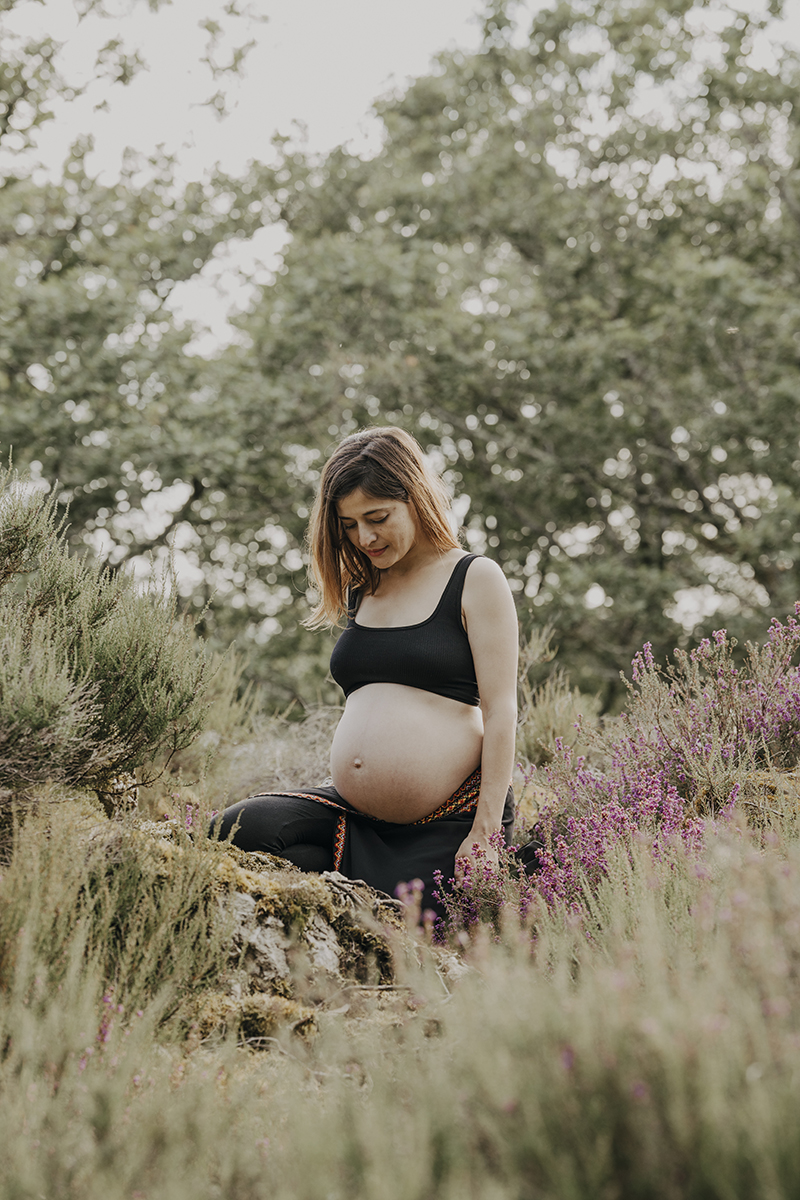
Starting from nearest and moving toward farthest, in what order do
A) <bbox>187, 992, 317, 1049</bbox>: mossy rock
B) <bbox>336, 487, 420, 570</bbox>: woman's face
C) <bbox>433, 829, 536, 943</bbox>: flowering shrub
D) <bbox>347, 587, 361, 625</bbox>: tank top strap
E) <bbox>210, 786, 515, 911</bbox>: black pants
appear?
<bbox>187, 992, 317, 1049</bbox>: mossy rock → <bbox>433, 829, 536, 943</bbox>: flowering shrub → <bbox>210, 786, 515, 911</bbox>: black pants → <bbox>336, 487, 420, 570</bbox>: woman's face → <bbox>347, 587, 361, 625</bbox>: tank top strap

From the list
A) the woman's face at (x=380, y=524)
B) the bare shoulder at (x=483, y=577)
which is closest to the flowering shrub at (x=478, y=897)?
the bare shoulder at (x=483, y=577)

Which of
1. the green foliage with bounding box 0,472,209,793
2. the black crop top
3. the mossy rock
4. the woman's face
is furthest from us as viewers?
the woman's face

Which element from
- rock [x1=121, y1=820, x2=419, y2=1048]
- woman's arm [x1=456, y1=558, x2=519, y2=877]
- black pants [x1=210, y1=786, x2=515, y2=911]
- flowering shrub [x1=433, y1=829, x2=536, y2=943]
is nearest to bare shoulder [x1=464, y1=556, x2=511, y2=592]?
woman's arm [x1=456, y1=558, x2=519, y2=877]

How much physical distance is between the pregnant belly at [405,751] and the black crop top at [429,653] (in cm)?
4

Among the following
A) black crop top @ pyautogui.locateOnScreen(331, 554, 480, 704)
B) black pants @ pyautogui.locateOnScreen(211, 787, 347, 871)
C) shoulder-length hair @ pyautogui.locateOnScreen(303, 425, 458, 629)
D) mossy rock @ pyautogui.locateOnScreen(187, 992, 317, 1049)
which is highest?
shoulder-length hair @ pyautogui.locateOnScreen(303, 425, 458, 629)

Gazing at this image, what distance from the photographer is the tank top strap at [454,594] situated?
303cm

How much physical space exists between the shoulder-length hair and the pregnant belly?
0.56 metres

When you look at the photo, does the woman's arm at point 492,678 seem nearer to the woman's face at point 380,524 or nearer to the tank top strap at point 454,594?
the tank top strap at point 454,594

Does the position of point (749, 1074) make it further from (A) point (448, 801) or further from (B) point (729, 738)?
(B) point (729, 738)

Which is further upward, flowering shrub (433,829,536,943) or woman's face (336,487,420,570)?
woman's face (336,487,420,570)

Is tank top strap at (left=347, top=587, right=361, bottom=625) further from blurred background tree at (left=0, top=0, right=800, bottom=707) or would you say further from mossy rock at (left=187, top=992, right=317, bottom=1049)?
blurred background tree at (left=0, top=0, right=800, bottom=707)

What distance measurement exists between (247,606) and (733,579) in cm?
540

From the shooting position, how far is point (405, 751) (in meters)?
2.86

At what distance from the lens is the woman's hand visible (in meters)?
2.60
